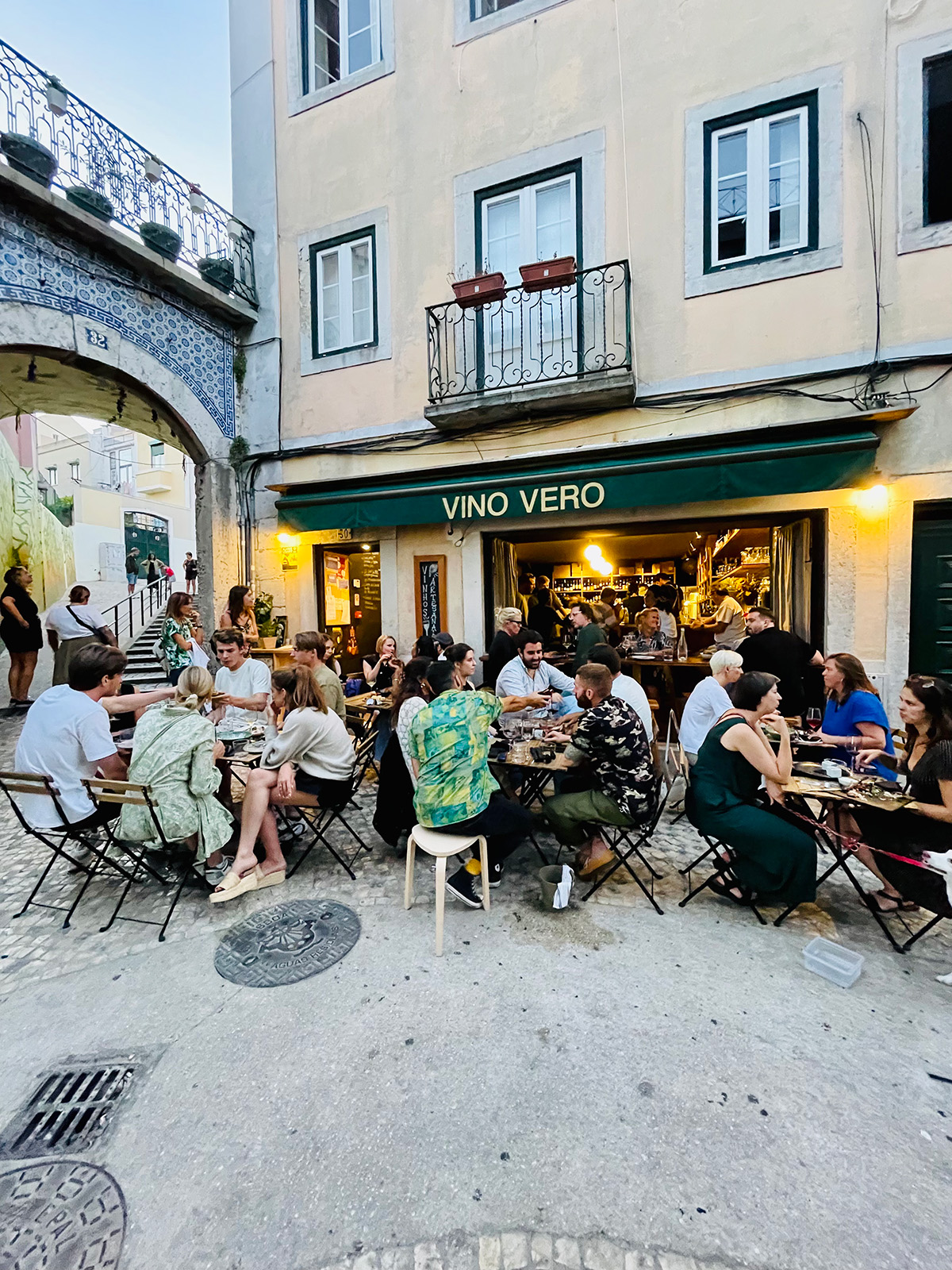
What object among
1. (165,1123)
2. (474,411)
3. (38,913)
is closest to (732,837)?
(165,1123)

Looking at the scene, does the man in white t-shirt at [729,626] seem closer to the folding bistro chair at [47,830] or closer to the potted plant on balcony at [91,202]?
the folding bistro chair at [47,830]

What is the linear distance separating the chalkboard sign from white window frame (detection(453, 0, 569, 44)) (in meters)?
6.84

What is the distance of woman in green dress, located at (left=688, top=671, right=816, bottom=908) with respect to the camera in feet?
11.1

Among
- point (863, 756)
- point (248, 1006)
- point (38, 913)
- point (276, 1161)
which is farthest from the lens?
point (863, 756)

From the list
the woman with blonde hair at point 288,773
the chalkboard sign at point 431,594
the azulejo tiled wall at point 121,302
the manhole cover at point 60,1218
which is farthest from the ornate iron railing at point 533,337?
the manhole cover at point 60,1218

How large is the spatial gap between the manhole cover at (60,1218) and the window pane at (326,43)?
40.5 ft

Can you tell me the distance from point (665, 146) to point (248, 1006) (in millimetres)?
9110

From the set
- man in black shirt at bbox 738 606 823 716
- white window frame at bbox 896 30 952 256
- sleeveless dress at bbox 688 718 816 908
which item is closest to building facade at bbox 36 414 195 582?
man in black shirt at bbox 738 606 823 716

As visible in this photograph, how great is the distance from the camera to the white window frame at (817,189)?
20.0ft

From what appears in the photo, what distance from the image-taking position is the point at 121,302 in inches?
306

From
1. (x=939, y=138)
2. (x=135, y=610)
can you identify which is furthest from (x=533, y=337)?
(x=135, y=610)

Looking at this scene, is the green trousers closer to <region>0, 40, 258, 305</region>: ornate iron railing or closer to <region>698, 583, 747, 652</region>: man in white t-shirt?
<region>698, 583, 747, 652</region>: man in white t-shirt

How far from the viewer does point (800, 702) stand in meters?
5.75

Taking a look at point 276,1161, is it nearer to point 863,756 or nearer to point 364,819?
point 364,819
